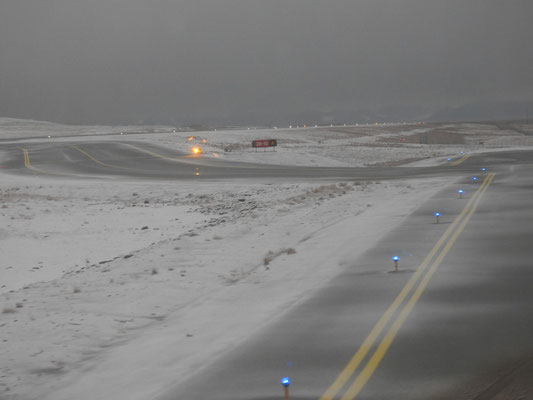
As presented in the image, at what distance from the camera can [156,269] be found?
13977mm

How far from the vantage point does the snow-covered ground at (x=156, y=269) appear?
26.6 feet

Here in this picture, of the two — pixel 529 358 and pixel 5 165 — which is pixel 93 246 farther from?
pixel 5 165

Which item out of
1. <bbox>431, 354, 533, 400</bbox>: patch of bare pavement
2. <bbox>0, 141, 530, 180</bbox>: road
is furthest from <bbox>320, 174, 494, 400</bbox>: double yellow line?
<bbox>0, 141, 530, 180</bbox>: road

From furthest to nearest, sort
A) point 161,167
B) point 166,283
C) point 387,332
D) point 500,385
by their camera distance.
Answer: point 161,167, point 166,283, point 387,332, point 500,385

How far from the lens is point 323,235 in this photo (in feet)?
56.5

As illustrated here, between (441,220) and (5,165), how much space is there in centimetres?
4220

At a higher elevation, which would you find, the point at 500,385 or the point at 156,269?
the point at 500,385

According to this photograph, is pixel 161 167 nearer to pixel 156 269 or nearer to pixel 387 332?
pixel 156 269

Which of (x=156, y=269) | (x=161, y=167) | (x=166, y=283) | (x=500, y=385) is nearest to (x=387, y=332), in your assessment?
(x=500, y=385)

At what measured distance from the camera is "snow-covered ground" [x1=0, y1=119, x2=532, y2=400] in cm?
811

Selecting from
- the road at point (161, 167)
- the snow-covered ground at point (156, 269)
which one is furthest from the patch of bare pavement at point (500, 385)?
the road at point (161, 167)

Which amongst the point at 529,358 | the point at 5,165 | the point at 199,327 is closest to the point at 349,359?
the point at 529,358

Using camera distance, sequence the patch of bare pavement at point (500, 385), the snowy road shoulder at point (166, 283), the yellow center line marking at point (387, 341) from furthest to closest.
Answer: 1. the snowy road shoulder at point (166, 283)
2. the yellow center line marking at point (387, 341)
3. the patch of bare pavement at point (500, 385)

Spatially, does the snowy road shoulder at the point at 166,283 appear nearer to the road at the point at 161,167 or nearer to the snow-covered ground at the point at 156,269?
the snow-covered ground at the point at 156,269
